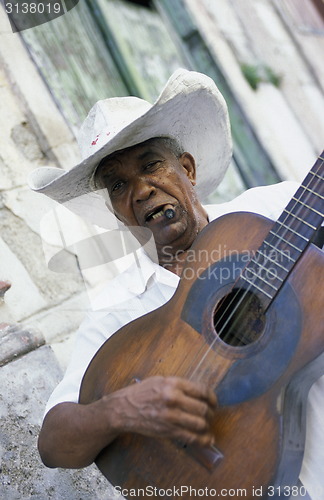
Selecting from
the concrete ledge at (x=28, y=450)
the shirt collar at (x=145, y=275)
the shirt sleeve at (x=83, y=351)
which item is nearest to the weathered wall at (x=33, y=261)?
the concrete ledge at (x=28, y=450)

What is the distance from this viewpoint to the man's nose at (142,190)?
1.85m

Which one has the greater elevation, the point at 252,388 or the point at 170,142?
the point at 170,142

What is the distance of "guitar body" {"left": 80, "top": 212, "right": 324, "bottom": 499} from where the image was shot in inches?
51.3

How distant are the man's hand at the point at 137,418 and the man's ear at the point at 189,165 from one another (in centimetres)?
96

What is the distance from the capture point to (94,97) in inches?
134

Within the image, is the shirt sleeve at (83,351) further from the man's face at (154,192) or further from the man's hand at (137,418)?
the man's face at (154,192)

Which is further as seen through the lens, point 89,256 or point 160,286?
point 89,256

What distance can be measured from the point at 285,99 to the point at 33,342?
342 cm

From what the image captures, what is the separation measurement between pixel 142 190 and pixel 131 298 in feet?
1.18

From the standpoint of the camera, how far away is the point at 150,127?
A: 1.87m

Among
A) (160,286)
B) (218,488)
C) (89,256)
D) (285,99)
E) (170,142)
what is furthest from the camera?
(285,99)

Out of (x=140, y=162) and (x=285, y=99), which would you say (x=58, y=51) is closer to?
(x=140, y=162)

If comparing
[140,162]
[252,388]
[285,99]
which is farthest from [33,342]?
[285,99]

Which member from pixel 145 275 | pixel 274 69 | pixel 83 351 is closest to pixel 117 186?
pixel 145 275
